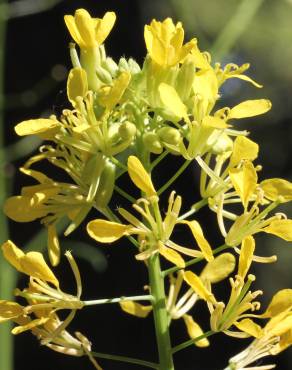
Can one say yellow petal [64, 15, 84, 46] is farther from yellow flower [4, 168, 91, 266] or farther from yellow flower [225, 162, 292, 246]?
yellow flower [225, 162, 292, 246]

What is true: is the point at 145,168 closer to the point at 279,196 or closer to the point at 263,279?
the point at 279,196

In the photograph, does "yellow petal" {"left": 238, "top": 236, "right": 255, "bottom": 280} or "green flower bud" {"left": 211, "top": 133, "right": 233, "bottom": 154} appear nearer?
"yellow petal" {"left": 238, "top": 236, "right": 255, "bottom": 280}

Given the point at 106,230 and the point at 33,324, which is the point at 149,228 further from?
the point at 33,324

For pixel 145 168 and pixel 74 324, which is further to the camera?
pixel 74 324

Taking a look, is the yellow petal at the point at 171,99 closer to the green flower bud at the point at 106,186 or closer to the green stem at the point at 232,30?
the green flower bud at the point at 106,186

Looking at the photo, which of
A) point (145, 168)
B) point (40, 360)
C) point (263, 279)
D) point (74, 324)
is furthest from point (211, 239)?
point (145, 168)

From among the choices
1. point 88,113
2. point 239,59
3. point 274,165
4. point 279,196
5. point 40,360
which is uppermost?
point 239,59

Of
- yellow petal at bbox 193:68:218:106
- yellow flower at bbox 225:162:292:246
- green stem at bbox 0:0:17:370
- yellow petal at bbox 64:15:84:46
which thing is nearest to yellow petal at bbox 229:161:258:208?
yellow flower at bbox 225:162:292:246
